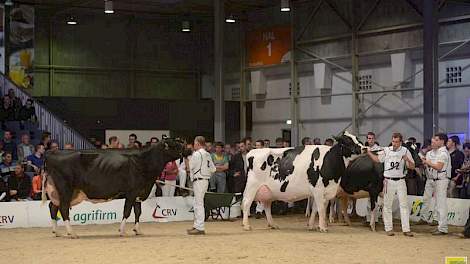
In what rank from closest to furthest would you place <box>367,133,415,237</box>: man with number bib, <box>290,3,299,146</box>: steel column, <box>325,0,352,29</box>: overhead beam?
<box>367,133,415,237</box>: man with number bib < <box>325,0,352,29</box>: overhead beam < <box>290,3,299,146</box>: steel column

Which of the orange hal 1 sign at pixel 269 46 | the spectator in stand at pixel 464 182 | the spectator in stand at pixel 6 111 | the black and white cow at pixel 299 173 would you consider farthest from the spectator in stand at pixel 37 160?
the orange hal 1 sign at pixel 269 46

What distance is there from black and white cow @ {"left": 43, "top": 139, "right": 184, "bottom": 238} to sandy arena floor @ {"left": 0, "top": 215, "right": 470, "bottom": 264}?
73 cm

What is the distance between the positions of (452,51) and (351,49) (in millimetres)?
5120

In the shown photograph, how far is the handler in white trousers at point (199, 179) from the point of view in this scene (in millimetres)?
15445

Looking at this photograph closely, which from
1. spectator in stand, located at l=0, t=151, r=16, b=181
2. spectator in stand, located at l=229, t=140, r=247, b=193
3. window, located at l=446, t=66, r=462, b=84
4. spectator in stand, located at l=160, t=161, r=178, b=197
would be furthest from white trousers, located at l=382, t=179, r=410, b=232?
window, located at l=446, t=66, r=462, b=84

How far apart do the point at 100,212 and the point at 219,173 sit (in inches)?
144

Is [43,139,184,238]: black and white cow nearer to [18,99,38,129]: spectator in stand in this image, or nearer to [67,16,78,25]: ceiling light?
[18,99,38,129]: spectator in stand

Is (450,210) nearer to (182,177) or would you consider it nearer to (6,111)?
(182,177)

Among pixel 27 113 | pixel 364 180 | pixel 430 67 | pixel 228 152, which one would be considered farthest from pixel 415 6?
pixel 27 113

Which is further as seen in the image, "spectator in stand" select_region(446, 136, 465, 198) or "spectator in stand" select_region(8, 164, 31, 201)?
"spectator in stand" select_region(446, 136, 465, 198)

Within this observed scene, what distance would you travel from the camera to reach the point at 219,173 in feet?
67.9

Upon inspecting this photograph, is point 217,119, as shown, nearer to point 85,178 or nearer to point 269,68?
point 269,68

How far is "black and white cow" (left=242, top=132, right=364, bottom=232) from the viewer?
54.4 ft

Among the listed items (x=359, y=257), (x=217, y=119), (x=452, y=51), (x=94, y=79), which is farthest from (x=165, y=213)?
(x=94, y=79)
